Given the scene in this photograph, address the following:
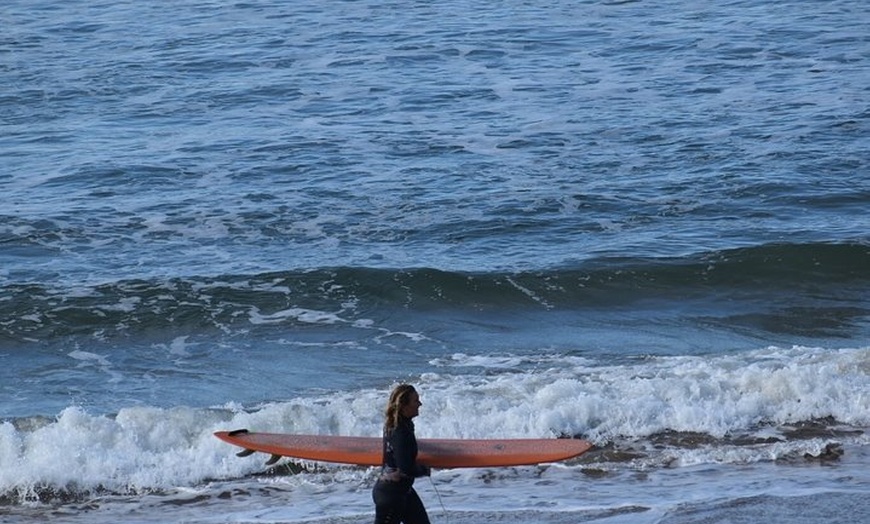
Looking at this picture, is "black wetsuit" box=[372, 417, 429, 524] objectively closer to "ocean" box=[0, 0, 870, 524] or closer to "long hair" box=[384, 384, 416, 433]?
"long hair" box=[384, 384, 416, 433]

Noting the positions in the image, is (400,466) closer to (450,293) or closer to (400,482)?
(400,482)

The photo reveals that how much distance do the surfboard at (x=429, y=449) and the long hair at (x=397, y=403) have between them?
140 centimetres

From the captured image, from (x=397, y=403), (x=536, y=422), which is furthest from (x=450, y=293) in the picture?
(x=397, y=403)

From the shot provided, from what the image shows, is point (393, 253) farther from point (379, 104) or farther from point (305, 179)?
point (379, 104)

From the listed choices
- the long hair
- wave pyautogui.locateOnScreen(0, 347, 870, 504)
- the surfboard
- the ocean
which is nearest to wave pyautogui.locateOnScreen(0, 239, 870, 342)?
the ocean

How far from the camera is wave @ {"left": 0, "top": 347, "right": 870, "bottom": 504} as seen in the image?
1152cm

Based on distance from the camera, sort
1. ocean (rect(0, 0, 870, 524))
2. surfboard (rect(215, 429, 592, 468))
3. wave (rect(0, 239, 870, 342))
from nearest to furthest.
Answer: surfboard (rect(215, 429, 592, 468)) → ocean (rect(0, 0, 870, 524)) → wave (rect(0, 239, 870, 342))

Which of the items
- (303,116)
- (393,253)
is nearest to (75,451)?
(393,253)

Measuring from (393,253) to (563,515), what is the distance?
8976mm

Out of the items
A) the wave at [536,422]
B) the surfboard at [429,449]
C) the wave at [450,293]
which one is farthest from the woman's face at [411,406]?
the wave at [450,293]

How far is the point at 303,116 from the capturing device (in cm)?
2558

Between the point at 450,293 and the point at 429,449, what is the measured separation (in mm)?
7566

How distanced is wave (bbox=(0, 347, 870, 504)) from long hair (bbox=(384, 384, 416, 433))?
321 centimetres

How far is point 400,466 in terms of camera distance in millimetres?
8484
